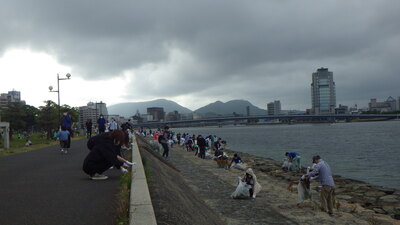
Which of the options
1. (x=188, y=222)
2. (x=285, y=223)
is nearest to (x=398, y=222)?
(x=285, y=223)

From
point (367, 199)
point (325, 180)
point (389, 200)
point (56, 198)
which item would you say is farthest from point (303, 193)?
point (56, 198)

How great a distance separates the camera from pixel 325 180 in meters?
9.75

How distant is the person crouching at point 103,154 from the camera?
271 inches

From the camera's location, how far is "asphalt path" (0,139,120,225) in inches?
171

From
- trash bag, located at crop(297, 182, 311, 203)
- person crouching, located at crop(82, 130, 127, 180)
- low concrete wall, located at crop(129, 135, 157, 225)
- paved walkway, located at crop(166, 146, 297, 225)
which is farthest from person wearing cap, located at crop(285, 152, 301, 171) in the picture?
low concrete wall, located at crop(129, 135, 157, 225)

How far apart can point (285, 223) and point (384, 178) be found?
1738 cm

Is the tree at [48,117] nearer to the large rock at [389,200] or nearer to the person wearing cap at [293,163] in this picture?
the person wearing cap at [293,163]

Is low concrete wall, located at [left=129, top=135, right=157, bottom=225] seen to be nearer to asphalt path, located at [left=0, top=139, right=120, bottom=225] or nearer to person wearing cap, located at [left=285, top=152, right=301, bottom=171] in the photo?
asphalt path, located at [left=0, top=139, right=120, bottom=225]

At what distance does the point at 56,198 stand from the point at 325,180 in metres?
7.48

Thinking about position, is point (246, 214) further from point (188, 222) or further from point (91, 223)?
point (91, 223)

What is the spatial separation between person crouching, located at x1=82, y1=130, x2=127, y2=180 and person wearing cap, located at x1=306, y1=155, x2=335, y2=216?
583cm

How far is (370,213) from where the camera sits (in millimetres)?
12031

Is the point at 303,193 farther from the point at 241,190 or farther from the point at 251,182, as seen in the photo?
the point at 241,190

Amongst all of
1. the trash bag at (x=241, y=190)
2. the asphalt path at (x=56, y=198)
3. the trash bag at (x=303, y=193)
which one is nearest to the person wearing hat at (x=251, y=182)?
the trash bag at (x=241, y=190)
